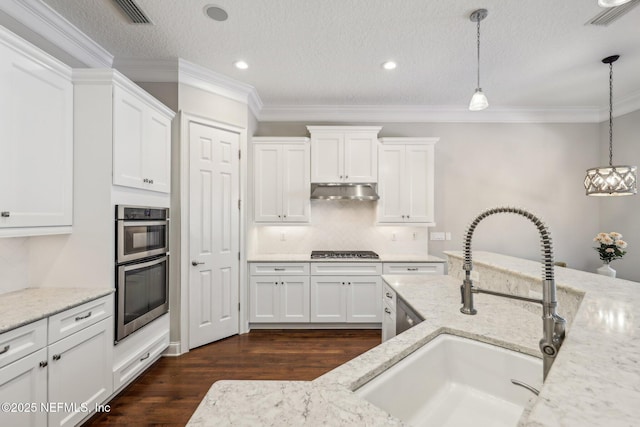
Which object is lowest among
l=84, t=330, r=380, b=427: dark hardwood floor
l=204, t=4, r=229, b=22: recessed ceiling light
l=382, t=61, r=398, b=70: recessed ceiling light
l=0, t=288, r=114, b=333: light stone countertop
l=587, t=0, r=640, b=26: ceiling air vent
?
l=84, t=330, r=380, b=427: dark hardwood floor

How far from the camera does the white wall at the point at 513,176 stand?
397 centimetres

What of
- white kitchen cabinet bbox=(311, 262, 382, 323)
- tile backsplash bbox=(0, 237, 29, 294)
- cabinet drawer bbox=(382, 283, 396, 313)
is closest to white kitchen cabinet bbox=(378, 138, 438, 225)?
white kitchen cabinet bbox=(311, 262, 382, 323)

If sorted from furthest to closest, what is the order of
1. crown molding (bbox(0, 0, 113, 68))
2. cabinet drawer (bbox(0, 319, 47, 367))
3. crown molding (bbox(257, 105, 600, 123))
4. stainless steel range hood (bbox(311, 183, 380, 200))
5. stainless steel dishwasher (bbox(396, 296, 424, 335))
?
crown molding (bbox(257, 105, 600, 123))
stainless steel range hood (bbox(311, 183, 380, 200))
crown molding (bbox(0, 0, 113, 68))
stainless steel dishwasher (bbox(396, 296, 424, 335))
cabinet drawer (bbox(0, 319, 47, 367))

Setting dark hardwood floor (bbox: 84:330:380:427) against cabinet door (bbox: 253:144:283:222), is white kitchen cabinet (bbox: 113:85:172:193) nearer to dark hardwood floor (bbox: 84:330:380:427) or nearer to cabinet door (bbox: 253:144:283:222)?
cabinet door (bbox: 253:144:283:222)


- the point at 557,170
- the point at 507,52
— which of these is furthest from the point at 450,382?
the point at 557,170

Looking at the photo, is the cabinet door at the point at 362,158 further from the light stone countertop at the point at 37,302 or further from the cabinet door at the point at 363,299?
the light stone countertop at the point at 37,302

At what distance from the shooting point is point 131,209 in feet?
7.17

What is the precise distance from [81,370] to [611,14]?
14.7ft

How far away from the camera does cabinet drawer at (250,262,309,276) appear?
11.2 ft

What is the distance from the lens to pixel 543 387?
0.52 m

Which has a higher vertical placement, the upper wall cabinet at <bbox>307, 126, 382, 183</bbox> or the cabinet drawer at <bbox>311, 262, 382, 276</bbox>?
the upper wall cabinet at <bbox>307, 126, 382, 183</bbox>

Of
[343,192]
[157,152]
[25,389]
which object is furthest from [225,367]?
[343,192]

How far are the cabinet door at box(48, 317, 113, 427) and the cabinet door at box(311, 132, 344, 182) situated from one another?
2592mm

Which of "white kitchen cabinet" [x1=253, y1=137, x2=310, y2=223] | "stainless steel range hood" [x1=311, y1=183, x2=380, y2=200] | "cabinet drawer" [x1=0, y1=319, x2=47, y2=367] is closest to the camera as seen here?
"cabinet drawer" [x1=0, y1=319, x2=47, y2=367]
